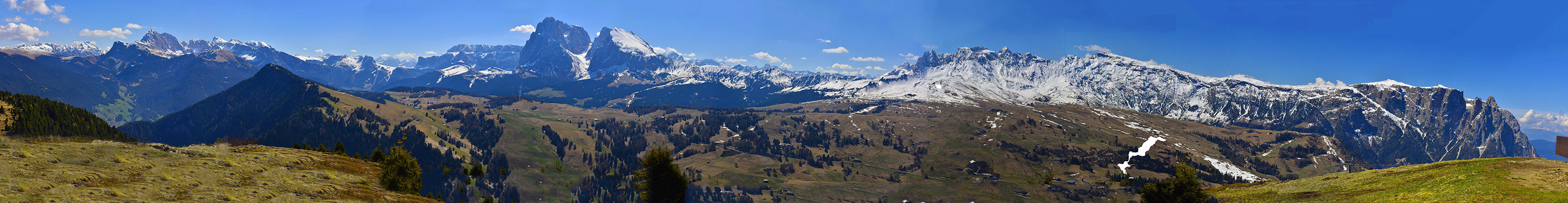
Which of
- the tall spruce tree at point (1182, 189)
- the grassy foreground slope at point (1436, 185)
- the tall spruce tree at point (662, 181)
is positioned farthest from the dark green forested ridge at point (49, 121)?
the grassy foreground slope at point (1436, 185)

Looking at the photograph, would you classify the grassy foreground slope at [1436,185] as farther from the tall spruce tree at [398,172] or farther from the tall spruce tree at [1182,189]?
the tall spruce tree at [398,172]

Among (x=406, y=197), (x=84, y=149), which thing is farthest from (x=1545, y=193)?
(x=84, y=149)

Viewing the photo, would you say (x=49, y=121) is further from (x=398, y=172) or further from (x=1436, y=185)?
(x=1436, y=185)

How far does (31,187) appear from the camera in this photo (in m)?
46.3

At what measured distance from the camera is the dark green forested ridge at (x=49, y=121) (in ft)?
500

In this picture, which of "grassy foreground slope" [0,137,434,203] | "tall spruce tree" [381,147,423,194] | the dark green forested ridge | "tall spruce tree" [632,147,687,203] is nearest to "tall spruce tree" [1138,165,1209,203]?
"tall spruce tree" [632,147,687,203]

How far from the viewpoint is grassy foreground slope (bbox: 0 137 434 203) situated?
1889 inches

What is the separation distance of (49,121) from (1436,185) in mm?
302467

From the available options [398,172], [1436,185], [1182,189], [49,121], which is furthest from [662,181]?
[49,121]

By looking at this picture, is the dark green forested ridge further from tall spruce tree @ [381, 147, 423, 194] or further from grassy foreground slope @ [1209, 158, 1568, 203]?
Result: grassy foreground slope @ [1209, 158, 1568, 203]

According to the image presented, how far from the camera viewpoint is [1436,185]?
61.8m

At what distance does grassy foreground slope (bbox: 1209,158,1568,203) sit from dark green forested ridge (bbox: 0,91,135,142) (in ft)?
778

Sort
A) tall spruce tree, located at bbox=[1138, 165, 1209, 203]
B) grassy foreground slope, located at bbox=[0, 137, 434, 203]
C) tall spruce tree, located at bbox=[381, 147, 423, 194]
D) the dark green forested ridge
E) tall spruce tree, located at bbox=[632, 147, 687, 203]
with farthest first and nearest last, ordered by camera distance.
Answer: the dark green forested ridge < tall spruce tree, located at bbox=[381, 147, 423, 194] < tall spruce tree, located at bbox=[1138, 165, 1209, 203] < tall spruce tree, located at bbox=[632, 147, 687, 203] < grassy foreground slope, located at bbox=[0, 137, 434, 203]

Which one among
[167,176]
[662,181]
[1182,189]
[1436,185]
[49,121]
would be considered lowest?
[49,121]
